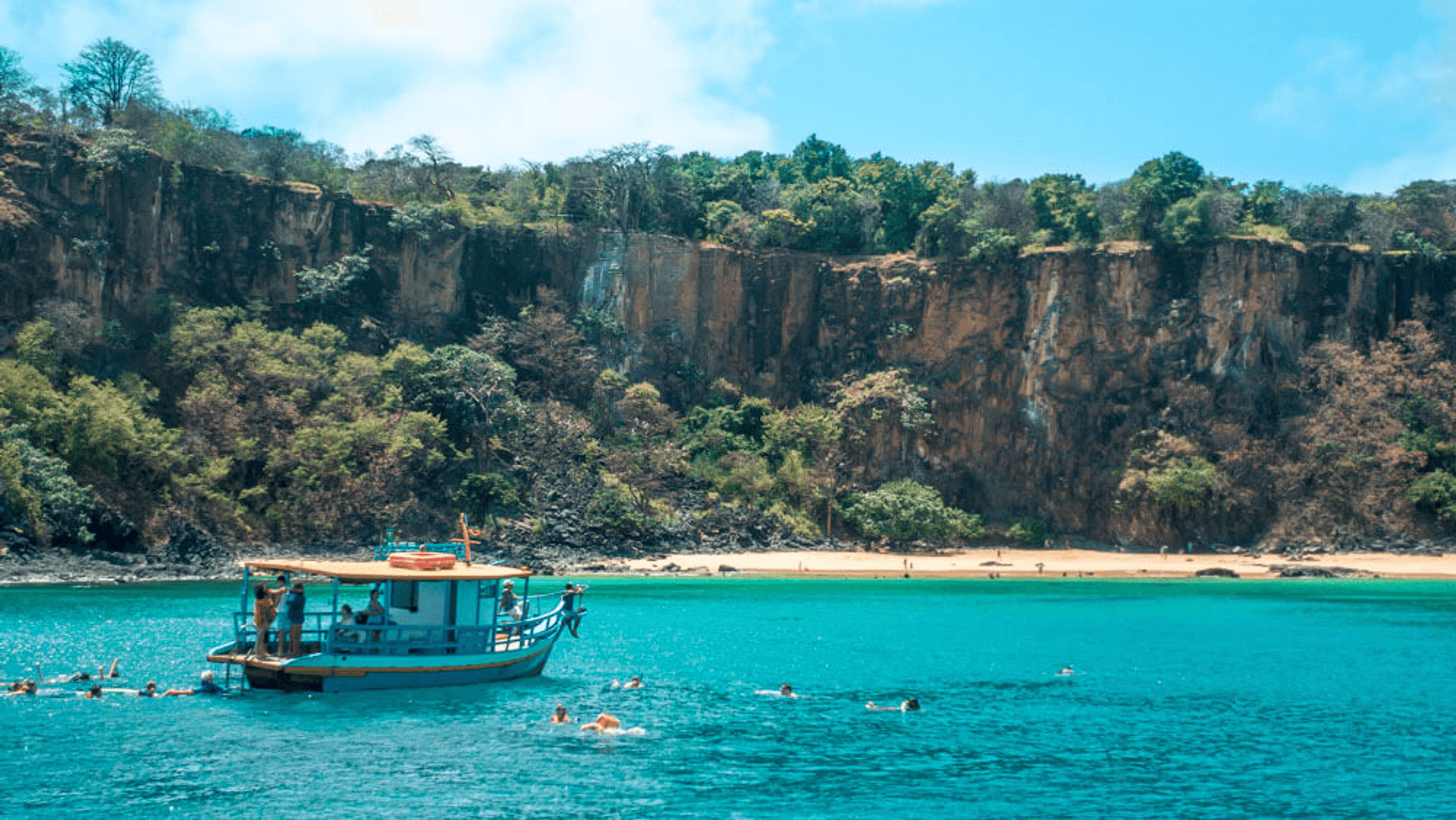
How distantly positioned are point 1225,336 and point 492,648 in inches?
2375

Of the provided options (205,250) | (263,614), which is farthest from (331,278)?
(263,614)

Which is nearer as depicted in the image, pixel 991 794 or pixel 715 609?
pixel 991 794

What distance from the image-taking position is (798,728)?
25062 millimetres

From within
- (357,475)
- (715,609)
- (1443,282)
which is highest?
(1443,282)

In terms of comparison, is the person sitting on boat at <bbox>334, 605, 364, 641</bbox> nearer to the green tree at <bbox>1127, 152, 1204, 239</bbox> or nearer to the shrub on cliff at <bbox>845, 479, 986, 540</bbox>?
the shrub on cliff at <bbox>845, 479, 986, 540</bbox>

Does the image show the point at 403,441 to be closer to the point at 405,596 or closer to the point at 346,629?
the point at 405,596

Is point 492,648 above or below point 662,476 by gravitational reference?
below

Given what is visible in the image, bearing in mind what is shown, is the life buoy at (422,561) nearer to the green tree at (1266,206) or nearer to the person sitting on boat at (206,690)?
the person sitting on boat at (206,690)

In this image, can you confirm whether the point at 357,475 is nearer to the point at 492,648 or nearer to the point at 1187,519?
the point at 492,648

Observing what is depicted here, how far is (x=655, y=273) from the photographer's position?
83750 mm

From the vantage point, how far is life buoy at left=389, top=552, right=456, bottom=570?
2894 centimetres

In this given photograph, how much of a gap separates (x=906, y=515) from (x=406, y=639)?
44710 mm

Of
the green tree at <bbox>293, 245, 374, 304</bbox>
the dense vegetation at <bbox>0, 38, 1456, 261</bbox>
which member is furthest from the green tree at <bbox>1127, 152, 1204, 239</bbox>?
the green tree at <bbox>293, 245, 374, 304</bbox>

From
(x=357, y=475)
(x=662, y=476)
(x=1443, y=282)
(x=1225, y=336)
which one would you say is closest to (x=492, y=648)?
(x=357, y=475)
